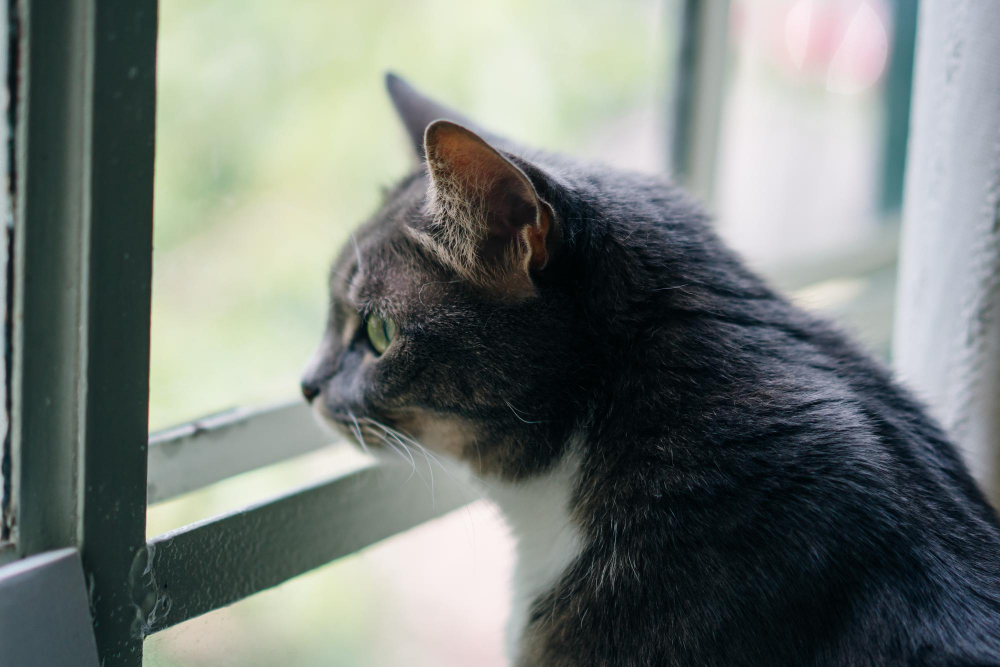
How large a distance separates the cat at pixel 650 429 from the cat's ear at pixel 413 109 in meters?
0.10

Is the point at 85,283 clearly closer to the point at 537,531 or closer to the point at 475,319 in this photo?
the point at 475,319

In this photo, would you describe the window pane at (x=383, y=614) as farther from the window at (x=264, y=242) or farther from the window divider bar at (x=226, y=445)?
the window divider bar at (x=226, y=445)

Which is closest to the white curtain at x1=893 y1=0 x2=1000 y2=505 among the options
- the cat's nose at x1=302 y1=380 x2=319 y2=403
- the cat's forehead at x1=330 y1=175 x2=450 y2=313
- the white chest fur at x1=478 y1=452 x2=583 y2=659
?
the white chest fur at x1=478 y1=452 x2=583 y2=659

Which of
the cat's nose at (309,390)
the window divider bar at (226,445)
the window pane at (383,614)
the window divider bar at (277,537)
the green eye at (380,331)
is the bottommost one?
the window pane at (383,614)

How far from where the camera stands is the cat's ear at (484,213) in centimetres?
72

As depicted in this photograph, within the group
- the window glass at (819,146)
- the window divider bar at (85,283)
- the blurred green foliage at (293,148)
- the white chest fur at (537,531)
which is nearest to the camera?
the window divider bar at (85,283)

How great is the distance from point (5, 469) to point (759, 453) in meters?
0.69

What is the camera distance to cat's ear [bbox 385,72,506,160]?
1.01 metres

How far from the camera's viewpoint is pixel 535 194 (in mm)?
704

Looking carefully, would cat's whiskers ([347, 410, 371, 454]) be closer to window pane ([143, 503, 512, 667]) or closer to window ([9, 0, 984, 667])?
window ([9, 0, 984, 667])

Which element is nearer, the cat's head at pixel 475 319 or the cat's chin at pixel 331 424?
the cat's head at pixel 475 319

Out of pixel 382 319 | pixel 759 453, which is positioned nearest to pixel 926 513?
pixel 759 453

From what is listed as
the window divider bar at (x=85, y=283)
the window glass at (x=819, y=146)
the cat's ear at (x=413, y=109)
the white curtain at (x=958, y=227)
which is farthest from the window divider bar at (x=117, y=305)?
the window glass at (x=819, y=146)

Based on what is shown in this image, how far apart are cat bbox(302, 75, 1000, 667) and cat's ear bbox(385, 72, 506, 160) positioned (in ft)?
0.33
